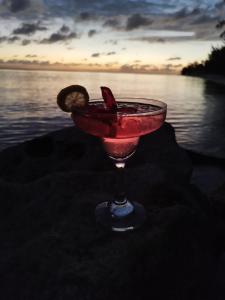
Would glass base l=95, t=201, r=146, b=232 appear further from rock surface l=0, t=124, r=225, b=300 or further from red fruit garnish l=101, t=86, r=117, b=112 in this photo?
red fruit garnish l=101, t=86, r=117, b=112

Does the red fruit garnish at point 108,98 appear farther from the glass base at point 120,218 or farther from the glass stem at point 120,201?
the glass base at point 120,218

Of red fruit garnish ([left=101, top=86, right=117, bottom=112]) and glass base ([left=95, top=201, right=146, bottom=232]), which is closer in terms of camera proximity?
red fruit garnish ([left=101, top=86, right=117, bottom=112])

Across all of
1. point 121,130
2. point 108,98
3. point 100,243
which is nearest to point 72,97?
point 108,98

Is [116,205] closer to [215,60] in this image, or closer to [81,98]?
[81,98]

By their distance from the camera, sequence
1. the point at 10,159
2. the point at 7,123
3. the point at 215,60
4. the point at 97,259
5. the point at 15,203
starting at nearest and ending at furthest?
the point at 97,259 → the point at 15,203 → the point at 10,159 → the point at 7,123 → the point at 215,60

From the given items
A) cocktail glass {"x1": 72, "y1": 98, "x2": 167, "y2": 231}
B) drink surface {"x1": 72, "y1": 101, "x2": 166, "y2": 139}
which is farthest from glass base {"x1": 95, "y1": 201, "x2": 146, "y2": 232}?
drink surface {"x1": 72, "y1": 101, "x2": 166, "y2": 139}

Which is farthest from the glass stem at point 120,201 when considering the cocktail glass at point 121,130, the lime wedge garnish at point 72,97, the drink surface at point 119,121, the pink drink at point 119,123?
the lime wedge garnish at point 72,97

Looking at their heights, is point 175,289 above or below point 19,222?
below

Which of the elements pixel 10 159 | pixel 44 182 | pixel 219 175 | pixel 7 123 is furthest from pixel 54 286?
pixel 7 123
